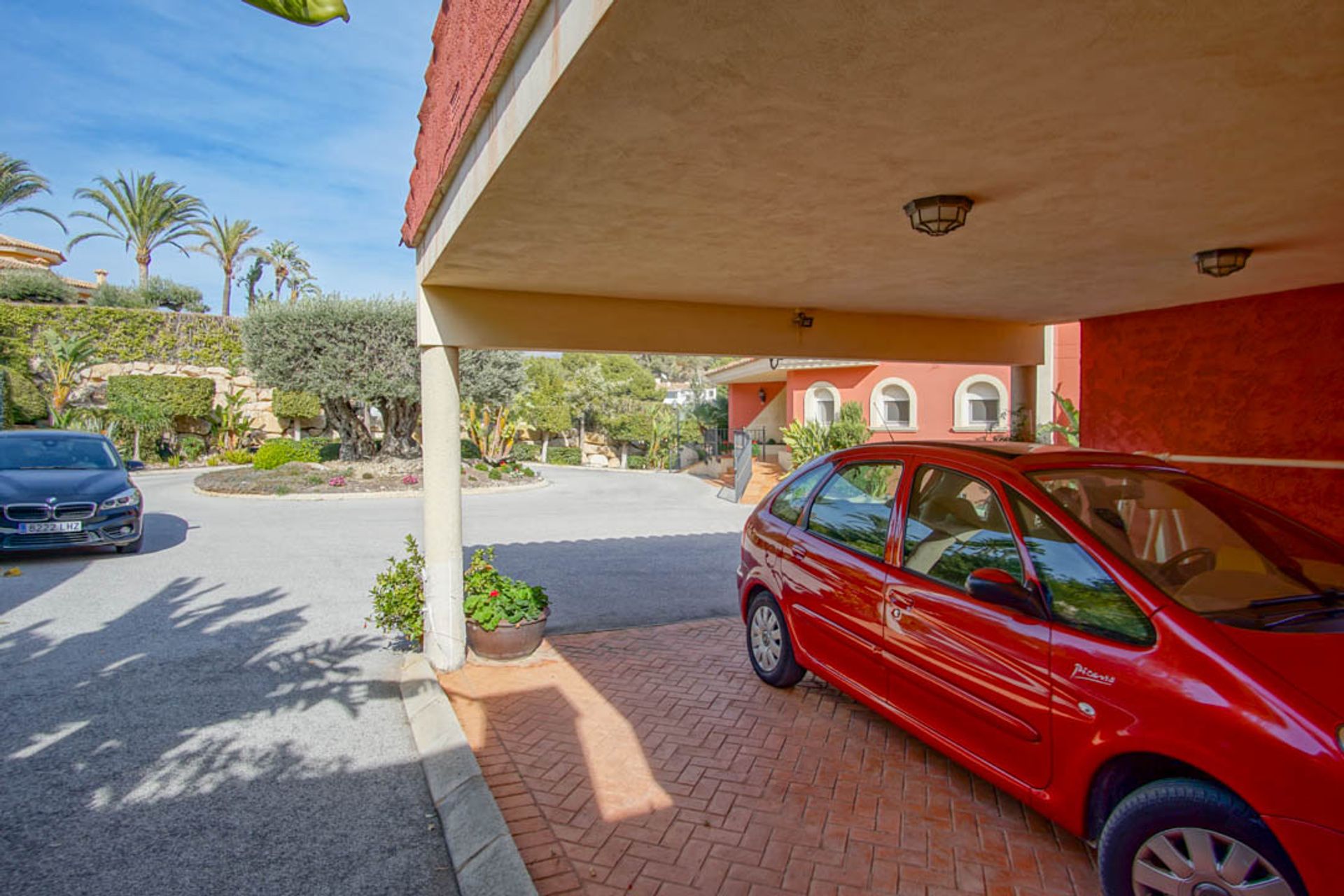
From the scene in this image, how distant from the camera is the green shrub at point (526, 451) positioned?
105 ft

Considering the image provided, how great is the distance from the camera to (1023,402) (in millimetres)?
8023

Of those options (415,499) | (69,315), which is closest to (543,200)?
(415,499)

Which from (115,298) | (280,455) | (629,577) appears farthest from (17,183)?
(629,577)

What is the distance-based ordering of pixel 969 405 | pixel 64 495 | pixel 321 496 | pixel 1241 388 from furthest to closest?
1. pixel 321 496
2. pixel 969 405
3. pixel 64 495
4. pixel 1241 388

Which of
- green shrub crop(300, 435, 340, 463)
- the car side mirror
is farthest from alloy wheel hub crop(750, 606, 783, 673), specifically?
green shrub crop(300, 435, 340, 463)

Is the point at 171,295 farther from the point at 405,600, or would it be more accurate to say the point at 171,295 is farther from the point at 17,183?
the point at 405,600

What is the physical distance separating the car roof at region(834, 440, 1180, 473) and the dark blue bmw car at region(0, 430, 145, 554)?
33.5ft

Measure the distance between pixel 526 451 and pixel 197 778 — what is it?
29056 mm

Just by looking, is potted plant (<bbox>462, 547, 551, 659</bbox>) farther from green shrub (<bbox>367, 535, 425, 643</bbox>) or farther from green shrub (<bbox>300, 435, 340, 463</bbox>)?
green shrub (<bbox>300, 435, 340, 463</bbox>)

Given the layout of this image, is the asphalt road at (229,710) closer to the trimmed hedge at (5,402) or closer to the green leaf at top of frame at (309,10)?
the green leaf at top of frame at (309,10)

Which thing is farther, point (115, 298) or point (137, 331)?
point (115, 298)

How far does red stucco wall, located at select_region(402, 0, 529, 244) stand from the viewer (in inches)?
101

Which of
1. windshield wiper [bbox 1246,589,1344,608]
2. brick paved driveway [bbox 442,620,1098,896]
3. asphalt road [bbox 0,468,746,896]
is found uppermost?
windshield wiper [bbox 1246,589,1344,608]

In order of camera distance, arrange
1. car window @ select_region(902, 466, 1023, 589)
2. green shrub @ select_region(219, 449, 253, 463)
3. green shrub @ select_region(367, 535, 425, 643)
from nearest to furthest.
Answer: car window @ select_region(902, 466, 1023, 589), green shrub @ select_region(367, 535, 425, 643), green shrub @ select_region(219, 449, 253, 463)
